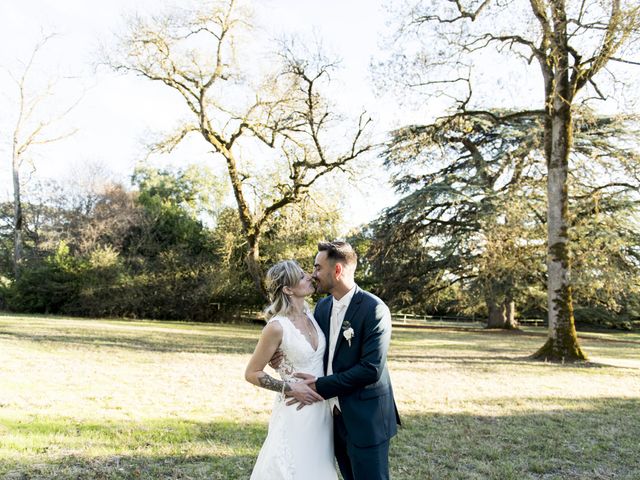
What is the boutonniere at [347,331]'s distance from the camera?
3.22 meters

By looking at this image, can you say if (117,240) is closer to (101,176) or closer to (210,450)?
(101,176)

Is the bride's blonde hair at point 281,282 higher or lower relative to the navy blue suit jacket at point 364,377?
higher

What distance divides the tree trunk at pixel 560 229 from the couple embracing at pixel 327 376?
11963 millimetres

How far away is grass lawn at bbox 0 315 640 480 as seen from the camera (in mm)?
4934

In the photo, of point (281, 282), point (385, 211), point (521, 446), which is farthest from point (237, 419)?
point (385, 211)

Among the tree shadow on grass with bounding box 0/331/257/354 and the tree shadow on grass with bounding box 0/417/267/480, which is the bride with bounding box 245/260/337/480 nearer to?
the tree shadow on grass with bounding box 0/417/267/480

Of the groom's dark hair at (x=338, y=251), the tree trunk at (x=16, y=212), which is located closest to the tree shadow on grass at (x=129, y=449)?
the groom's dark hair at (x=338, y=251)

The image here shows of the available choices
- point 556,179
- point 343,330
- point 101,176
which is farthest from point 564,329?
point 101,176

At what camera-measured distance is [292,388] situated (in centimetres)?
333

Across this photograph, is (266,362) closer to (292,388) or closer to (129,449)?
(292,388)

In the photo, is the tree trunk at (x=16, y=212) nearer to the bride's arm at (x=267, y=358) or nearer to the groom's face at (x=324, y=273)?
the bride's arm at (x=267, y=358)

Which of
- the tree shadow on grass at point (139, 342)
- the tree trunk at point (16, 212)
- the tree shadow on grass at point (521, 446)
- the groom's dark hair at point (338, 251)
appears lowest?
the tree shadow on grass at point (139, 342)

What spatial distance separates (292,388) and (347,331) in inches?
19.6

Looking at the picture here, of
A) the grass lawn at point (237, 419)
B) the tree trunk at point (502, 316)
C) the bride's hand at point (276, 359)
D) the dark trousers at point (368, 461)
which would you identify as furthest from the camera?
the tree trunk at point (502, 316)
